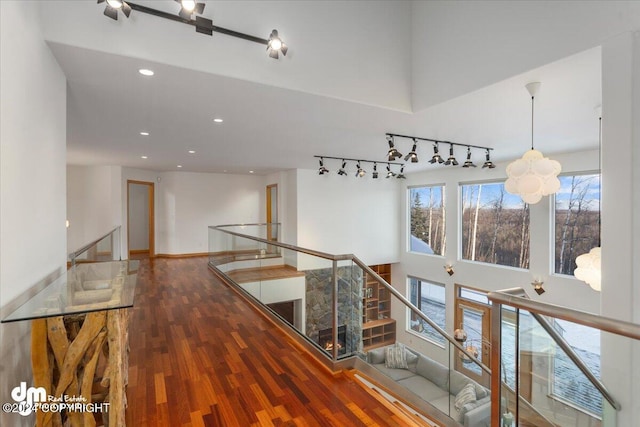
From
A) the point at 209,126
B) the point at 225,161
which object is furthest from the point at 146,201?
the point at 209,126

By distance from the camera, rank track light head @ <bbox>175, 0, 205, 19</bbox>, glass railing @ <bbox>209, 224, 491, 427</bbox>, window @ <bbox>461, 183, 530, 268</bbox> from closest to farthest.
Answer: track light head @ <bbox>175, 0, 205, 19</bbox>, glass railing @ <bbox>209, 224, 491, 427</bbox>, window @ <bbox>461, 183, 530, 268</bbox>

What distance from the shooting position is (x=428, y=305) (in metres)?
10.0

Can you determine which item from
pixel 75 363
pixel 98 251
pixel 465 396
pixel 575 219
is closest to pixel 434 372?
pixel 465 396

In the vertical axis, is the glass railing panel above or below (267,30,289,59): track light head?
below

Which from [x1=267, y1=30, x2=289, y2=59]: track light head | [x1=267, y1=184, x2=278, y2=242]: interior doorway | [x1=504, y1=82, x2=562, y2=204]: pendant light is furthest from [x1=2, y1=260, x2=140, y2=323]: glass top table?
[x1=267, y1=184, x2=278, y2=242]: interior doorway

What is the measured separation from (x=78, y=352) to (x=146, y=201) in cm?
1055

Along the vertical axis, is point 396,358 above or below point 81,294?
below

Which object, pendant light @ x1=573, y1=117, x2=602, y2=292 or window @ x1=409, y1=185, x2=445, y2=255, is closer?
pendant light @ x1=573, y1=117, x2=602, y2=292

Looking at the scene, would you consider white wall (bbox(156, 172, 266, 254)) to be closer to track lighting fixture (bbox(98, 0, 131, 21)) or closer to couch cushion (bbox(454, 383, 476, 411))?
couch cushion (bbox(454, 383, 476, 411))

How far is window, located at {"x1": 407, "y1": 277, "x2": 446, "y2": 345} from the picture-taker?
9.44 metres

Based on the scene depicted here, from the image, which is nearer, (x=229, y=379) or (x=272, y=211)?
(x=229, y=379)

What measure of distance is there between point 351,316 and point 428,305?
7395mm

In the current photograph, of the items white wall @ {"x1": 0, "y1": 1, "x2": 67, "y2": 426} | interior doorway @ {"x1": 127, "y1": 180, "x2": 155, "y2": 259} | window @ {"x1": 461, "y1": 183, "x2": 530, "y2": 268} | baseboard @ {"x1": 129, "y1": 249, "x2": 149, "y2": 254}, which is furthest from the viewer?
interior doorway @ {"x1": 127, "y1": 180, "x2": 155, "y2": 259}

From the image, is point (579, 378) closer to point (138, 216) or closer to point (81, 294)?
point (81, 294)
